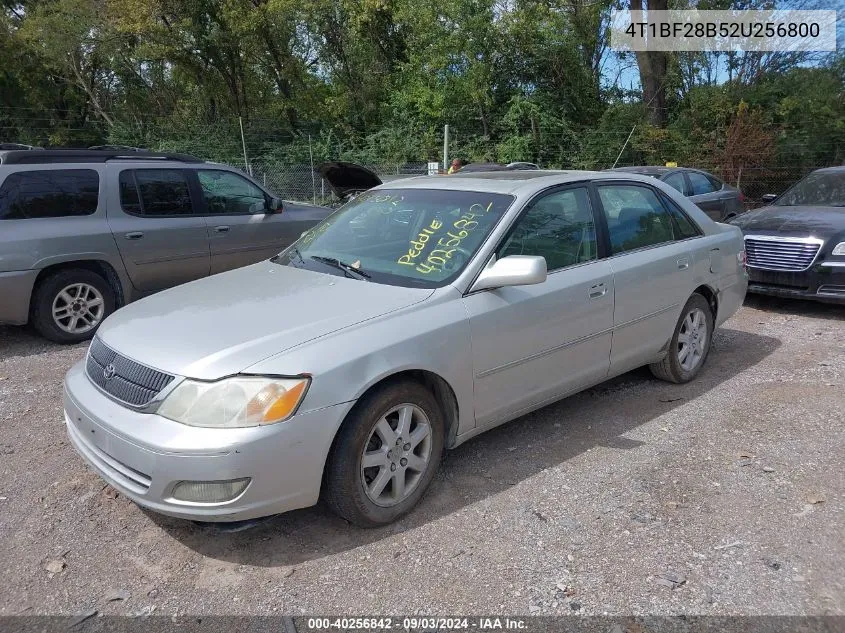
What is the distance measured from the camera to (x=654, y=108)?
19.0 metres

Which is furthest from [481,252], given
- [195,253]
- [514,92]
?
[514,92]

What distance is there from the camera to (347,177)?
8.61 metres

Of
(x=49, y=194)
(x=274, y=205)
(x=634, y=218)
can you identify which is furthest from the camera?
(x=274, y=205)

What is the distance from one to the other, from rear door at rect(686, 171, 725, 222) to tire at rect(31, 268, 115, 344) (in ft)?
27.8

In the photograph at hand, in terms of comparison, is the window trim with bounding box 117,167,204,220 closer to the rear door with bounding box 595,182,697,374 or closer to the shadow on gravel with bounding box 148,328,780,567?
the shadow on gravel with bounding box 148,328,780,567

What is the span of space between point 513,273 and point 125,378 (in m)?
1.92

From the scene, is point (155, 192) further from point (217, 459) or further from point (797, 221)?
point (797, 221)

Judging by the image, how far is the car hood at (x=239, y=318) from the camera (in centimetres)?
300

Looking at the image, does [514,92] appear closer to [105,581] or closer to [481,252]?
[481,252]

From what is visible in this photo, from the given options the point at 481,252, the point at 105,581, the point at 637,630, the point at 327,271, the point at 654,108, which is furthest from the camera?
the point at 654,108

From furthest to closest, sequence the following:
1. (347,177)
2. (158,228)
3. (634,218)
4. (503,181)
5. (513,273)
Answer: (347,177), (158,228), (634,218), (503,181), (513,273)

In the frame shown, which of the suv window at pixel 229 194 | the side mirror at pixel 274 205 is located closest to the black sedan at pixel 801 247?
the side mirror at pixel 274 205

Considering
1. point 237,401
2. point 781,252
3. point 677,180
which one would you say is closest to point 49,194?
point 237,401

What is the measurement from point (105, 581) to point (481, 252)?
2372 mm
